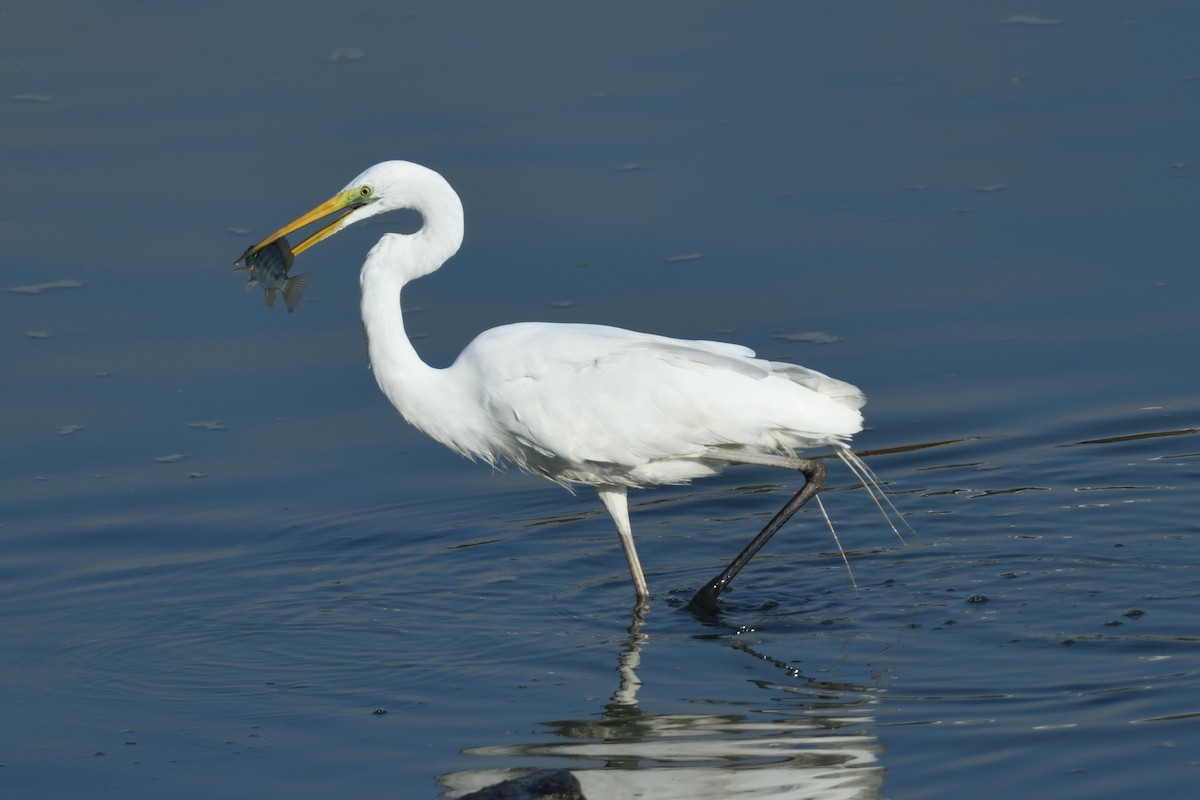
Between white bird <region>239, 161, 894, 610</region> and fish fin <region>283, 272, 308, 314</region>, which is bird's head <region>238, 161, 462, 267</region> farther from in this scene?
fish fin <region>283, 272, 308, 314</region>

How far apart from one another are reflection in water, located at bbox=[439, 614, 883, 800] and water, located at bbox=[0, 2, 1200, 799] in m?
0.02

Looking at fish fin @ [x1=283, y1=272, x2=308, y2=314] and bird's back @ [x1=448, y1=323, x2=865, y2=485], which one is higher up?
fish fin @ [x1=283, y1=272, x2=308, y2=314]

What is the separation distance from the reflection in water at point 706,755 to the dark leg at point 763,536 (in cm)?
106

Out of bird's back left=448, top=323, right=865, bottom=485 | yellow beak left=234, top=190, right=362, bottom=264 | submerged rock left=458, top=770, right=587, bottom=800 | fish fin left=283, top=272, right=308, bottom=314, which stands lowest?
submerged rock left=458, top=770, right=587, bottom=800

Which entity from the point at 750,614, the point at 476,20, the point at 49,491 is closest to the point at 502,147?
the point at 476,20

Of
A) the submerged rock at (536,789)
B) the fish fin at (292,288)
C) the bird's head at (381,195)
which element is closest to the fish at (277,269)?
the fish fin at (292,288)

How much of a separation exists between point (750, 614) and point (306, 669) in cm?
184

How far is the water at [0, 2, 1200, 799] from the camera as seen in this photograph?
6.40 metres

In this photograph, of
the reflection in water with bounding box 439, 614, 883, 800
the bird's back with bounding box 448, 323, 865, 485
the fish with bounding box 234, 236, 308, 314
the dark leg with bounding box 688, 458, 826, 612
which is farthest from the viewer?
the dark leg with bounding box 688, 458, 826, 612

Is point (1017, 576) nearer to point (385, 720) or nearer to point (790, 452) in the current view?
point (790, 452)

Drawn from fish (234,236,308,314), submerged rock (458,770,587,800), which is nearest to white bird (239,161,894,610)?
fish (234,236,308,314)

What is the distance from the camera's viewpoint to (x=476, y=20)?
42.9 ft

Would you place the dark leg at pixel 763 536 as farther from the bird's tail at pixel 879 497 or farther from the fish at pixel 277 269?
the fish at pixel 277 269

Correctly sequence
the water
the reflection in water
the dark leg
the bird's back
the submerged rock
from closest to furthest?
the submerged rock, the reflection in water, the water, the bird's back, the dark leg
